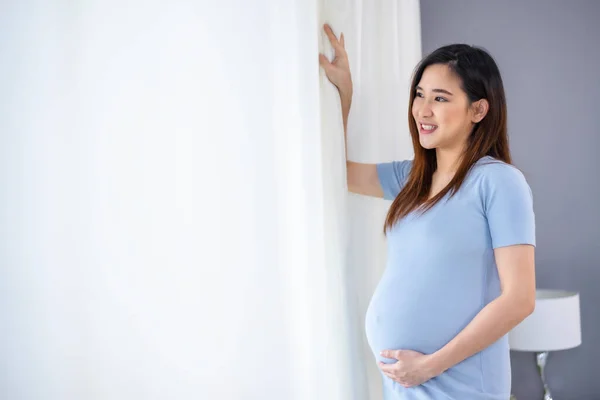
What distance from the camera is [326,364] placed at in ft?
4.41

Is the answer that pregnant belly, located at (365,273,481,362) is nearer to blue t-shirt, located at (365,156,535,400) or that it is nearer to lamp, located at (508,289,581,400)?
blue t-shirt, located at (365,156,535,400)

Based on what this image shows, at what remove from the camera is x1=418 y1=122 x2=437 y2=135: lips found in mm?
1359

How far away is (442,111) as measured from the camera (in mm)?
1334

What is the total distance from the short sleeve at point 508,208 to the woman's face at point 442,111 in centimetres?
14

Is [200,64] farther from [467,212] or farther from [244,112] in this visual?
[467,212]

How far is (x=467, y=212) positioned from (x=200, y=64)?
583 millimetres

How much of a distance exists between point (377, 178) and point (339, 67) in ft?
0.92

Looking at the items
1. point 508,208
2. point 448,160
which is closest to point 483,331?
point 508,208

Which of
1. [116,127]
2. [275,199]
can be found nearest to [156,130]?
[116,127]

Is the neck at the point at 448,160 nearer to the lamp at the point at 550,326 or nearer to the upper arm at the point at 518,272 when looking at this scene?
the upper arm at the point at 518,272

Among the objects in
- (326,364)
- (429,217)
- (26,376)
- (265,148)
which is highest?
(265,148)

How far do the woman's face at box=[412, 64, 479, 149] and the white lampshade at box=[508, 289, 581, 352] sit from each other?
0.87m

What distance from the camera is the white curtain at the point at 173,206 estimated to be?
1030 mm

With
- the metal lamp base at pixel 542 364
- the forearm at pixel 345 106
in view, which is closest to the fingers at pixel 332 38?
the forearm at pixel 345 106
